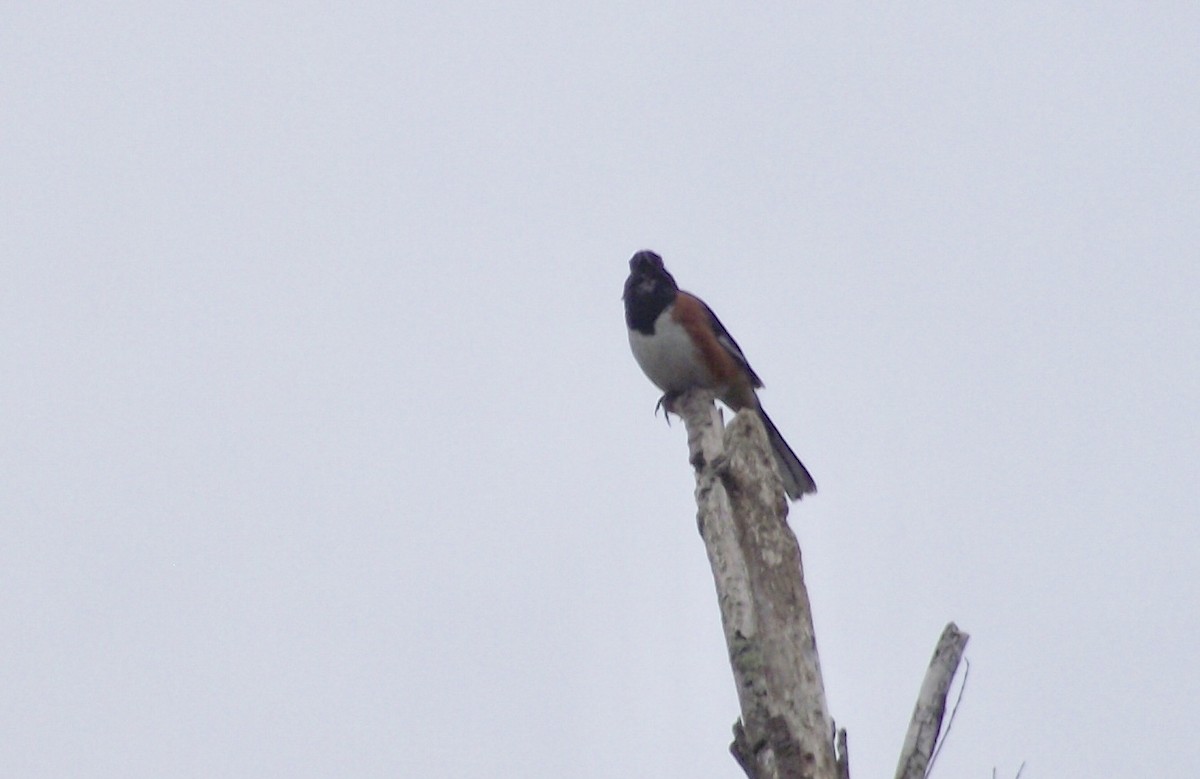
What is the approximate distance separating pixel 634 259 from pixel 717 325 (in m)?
0.68

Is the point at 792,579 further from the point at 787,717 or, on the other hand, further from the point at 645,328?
the point at 645,328

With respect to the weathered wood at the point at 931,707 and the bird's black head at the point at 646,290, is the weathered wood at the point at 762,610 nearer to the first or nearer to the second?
the weathered wood at the point at 931,707

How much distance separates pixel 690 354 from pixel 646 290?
2.04ft

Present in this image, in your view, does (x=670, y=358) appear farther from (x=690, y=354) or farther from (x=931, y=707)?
(x=931, y=707)

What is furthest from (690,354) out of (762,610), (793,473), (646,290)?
(762,610)

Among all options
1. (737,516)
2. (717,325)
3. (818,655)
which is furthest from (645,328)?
(818,655)

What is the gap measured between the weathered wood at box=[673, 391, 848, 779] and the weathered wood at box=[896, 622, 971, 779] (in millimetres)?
242

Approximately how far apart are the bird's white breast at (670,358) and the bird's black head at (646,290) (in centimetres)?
8

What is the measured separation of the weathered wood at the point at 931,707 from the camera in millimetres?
4887

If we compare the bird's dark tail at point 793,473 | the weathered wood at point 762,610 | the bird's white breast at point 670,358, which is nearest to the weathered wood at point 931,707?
the weathered wood at point 762,610

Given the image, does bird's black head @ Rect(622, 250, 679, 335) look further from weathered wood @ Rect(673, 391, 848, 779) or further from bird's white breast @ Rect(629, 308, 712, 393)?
weathered wood @ Rect(673, 391, 848, 779)

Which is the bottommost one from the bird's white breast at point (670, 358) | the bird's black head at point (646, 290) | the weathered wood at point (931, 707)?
the weathered wood at point (931, 707)

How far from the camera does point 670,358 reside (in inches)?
323

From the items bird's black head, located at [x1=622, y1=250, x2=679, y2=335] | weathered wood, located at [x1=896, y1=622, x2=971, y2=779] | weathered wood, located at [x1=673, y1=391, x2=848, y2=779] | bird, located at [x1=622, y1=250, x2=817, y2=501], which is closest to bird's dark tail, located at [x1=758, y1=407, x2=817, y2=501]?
bird, located at [x1=622, y1=250, x2=817, y2=501]
